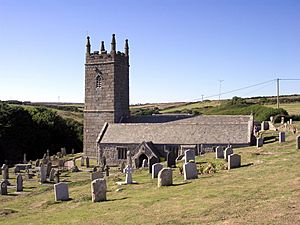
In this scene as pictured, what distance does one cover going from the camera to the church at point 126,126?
40.1 metres

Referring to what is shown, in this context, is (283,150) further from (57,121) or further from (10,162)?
(57,121)

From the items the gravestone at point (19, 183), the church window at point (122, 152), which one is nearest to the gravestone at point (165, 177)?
the gravestone at point (19, 183)

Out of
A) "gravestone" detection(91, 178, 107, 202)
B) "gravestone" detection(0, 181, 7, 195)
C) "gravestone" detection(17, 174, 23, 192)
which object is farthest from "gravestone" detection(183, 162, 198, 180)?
"gravestone" detection(17, 174, 23, 192)

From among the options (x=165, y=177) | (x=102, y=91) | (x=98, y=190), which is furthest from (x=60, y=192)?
(x=102, y=91)

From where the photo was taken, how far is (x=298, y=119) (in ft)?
199

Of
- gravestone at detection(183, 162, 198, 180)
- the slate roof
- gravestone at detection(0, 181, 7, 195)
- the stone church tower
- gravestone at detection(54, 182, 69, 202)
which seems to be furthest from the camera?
the stone church tower

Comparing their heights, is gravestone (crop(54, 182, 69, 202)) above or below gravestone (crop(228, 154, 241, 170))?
below

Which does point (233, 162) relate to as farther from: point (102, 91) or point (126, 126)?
point (102, 91)

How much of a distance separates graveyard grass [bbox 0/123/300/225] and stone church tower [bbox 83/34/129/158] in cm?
2596

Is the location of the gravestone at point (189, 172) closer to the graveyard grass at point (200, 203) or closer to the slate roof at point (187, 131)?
the graveyard grass at point (200, 203)

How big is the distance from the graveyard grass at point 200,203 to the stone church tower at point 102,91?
Result: 26.0m

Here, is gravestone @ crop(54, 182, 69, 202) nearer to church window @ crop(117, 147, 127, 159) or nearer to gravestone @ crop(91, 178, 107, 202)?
gravestone @ crop(91, 178, 107, 202)

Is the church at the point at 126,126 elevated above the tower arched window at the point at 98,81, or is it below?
below

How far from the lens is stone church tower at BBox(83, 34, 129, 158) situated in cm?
4819
